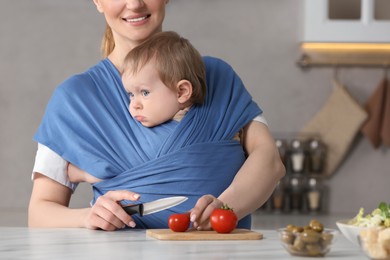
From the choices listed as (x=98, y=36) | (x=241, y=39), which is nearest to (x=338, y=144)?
(x=241, y=39)

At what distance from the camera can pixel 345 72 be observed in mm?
4473

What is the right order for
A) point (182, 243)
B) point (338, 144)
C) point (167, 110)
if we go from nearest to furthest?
point (182, 243) → point (167, 110) → point (338, 144)

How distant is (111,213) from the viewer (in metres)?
1.55

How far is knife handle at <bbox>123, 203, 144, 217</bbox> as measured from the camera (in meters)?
1.56

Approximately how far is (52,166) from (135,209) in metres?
0.23

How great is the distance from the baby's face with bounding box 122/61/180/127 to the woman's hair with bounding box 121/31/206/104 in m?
0.01

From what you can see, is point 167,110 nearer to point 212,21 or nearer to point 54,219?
point 54,219

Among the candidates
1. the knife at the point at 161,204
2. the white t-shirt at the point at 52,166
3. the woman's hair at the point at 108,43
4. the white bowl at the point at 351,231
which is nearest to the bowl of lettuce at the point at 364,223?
the white bowl at the point at 351,231

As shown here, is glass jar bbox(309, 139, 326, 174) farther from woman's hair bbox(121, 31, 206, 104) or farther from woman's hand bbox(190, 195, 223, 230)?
woman's hand bbox(190, 195, 223, 230)

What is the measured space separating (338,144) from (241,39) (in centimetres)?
73

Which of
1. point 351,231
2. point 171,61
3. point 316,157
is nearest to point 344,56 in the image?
point 316,157

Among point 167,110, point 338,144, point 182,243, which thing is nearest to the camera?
point 182,243

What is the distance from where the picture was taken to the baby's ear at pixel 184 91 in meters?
1.67

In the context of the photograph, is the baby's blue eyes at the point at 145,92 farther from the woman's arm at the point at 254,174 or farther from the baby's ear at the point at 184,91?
the woman's arm at the point at 254,174
